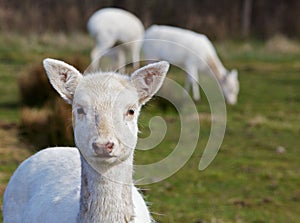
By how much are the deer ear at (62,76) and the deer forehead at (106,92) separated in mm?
45

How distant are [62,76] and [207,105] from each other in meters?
10.3

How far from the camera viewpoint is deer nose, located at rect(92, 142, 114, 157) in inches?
137

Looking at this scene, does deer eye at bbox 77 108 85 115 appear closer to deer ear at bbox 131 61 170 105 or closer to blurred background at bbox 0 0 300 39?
deer ear at bbox 131 61 170 105

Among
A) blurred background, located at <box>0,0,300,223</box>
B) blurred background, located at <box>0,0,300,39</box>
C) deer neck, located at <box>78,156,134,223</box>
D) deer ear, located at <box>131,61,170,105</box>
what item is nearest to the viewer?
deer neck, located at <box>78,156,134,223</box>

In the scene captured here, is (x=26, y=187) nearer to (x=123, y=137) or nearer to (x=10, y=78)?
(x=123, y=137)

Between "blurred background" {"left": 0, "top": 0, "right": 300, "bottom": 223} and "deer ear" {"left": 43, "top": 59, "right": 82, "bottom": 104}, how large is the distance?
4.12 ft

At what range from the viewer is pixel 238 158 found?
9945 millimetres

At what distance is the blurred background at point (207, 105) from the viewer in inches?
313

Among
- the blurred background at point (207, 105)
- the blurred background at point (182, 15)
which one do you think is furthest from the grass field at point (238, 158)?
the blurred background at point (182, 15)

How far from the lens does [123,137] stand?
11.9 feet

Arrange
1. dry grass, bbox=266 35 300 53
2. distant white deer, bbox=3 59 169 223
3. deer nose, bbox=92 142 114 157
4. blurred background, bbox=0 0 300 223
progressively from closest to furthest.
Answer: deer nose, bbox=92 142 114 157 → distant white deer, bbox=3 59 169 223 → blurred background, bbox=0 0 300 223 → dry grass, bbox=266 35 300 53

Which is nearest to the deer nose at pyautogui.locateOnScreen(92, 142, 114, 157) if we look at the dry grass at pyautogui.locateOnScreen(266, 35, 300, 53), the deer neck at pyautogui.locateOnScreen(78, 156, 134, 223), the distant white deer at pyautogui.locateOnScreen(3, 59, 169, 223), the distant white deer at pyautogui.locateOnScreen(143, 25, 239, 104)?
the distant white deer at pyautogui.locateOnScreen(3, 59, 169, 223)

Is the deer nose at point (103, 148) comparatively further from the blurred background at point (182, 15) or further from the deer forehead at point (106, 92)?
the blurred background at point (182, 15)

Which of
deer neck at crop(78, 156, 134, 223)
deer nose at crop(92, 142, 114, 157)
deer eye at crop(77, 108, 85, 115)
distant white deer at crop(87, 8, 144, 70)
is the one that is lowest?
distant white deer at crop(87, 8, 144, 70)
